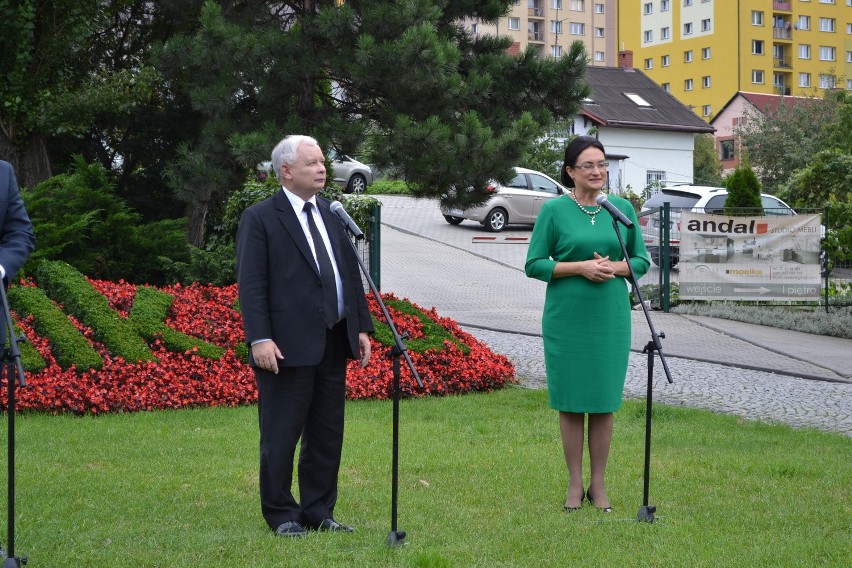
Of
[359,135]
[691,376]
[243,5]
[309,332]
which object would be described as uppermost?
[243,5]

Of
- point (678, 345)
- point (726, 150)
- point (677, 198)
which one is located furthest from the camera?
point (726, 150)

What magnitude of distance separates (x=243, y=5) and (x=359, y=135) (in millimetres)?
2706

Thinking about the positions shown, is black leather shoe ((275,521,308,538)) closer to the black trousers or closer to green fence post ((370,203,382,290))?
the black trousers

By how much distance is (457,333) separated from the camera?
42.7ft

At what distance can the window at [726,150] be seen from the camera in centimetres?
7386

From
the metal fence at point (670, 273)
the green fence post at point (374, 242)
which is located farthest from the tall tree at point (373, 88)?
the metal fence at point (670, 273)

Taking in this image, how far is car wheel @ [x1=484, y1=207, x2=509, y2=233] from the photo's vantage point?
3150 centimetres

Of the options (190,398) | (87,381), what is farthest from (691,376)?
(87,381)

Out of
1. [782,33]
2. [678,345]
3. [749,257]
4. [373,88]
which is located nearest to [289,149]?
[373,88]

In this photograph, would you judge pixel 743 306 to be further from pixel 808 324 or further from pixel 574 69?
pixel 574 69

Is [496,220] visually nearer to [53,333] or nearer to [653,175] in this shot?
[53,333]

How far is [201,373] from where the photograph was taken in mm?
10977

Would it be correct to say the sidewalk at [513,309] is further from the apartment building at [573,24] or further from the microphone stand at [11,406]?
the apartment building at [573,24]

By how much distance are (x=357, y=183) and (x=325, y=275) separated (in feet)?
105
